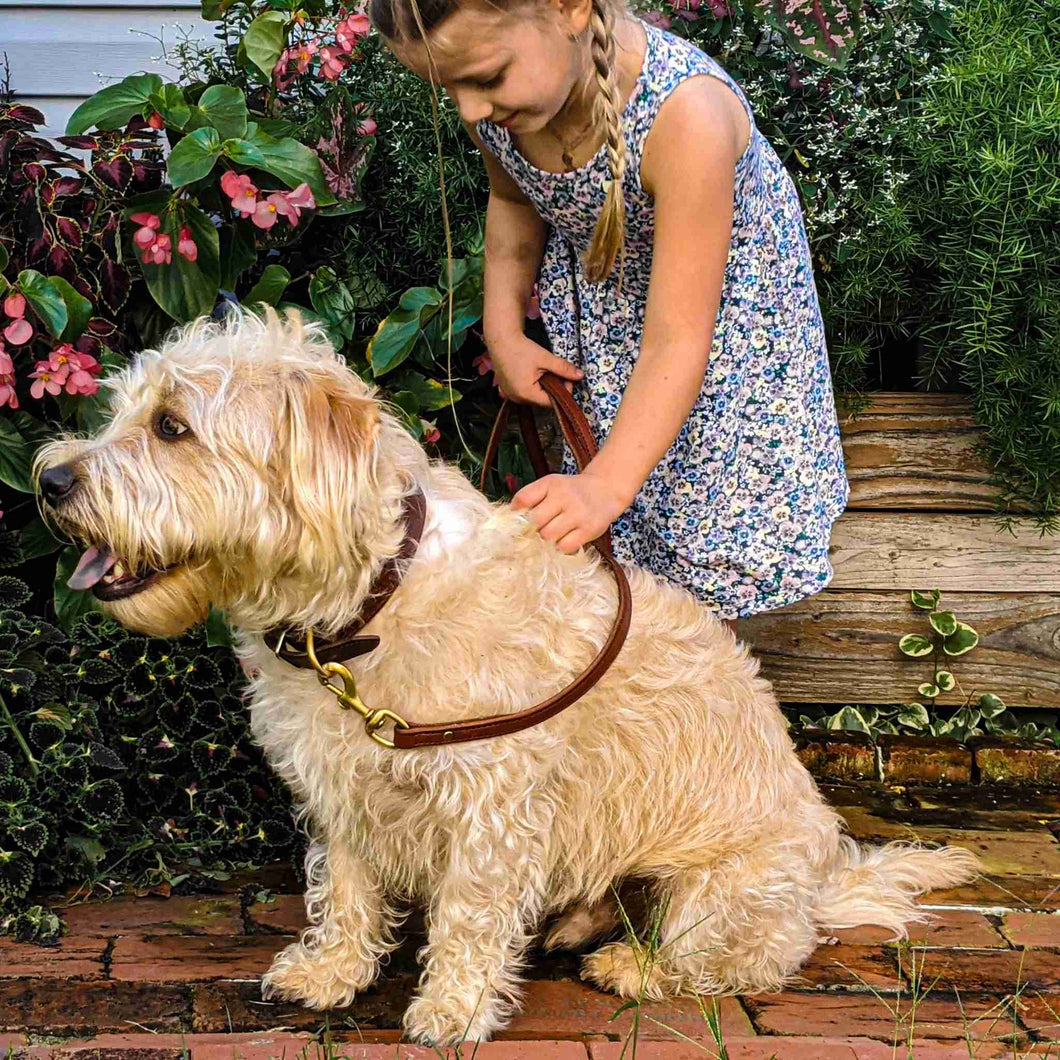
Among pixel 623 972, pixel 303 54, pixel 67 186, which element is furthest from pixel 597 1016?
pixel 303 54

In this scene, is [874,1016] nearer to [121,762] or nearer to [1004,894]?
[1004,894]

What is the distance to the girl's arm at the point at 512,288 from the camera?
311cm

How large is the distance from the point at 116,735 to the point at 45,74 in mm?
2653

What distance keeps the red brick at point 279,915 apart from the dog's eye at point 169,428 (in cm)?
135

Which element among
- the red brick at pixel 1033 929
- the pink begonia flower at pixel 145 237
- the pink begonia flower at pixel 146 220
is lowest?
the red brick at pixel 1033 929

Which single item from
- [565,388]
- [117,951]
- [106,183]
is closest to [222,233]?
[106,183]

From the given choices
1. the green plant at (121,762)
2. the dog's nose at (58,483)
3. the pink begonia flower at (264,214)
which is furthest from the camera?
the pink begonia flower at (264,214)

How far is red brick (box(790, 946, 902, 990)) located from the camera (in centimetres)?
271

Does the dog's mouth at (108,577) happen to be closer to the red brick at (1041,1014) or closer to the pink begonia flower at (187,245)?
the pink begonia flower at (187,245)

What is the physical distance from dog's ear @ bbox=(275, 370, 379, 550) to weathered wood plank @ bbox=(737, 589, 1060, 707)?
6.67 feet

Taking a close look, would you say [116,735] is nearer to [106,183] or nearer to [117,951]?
[117,951]

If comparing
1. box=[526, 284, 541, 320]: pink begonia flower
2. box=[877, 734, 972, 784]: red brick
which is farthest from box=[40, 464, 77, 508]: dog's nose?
box=[877, 734, 972, 784]: red brick

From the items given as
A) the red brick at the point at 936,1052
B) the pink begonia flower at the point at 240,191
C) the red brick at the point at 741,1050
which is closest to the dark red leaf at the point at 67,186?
the pink begonia flower at the point at 240,191

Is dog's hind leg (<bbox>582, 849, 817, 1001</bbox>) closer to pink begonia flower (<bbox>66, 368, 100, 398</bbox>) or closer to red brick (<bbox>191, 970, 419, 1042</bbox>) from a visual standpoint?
red brick (<bbox>191, 970, 419, 1042</bbox>)
